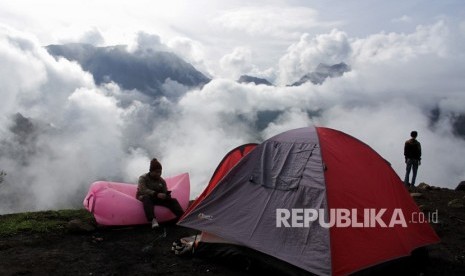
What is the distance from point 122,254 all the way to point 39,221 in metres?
3.37

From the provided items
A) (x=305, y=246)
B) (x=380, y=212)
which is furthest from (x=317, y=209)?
(x=380, y=212)

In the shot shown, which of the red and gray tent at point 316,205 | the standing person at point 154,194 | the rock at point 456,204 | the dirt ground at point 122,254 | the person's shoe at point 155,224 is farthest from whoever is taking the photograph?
the rock at point 456,204

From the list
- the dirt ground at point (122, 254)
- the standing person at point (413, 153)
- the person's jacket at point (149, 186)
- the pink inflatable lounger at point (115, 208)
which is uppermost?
the standing person at point (413, 153)

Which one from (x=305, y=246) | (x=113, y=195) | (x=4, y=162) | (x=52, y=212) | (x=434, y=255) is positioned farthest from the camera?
(x=4, y=162)

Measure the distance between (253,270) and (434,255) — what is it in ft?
12.5

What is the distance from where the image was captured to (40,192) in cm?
19675

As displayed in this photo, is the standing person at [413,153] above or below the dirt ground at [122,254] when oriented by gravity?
above

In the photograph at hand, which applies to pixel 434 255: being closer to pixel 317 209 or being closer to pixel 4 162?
pixel 317 209

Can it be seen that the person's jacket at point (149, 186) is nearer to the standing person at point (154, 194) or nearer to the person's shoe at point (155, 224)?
the standing person at point (154, 194)

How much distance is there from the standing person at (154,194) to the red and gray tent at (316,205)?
1.71m

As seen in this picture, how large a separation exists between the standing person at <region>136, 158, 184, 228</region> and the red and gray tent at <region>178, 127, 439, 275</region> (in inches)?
67.1

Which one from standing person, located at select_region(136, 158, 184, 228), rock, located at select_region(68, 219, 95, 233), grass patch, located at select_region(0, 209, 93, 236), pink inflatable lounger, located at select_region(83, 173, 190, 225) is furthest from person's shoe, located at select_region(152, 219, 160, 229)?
grass patch, located at select_region(0, 209, 93, 236)

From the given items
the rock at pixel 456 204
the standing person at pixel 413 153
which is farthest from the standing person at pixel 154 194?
the standing person at pixel 413 153

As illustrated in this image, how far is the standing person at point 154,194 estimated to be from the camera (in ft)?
32.0
